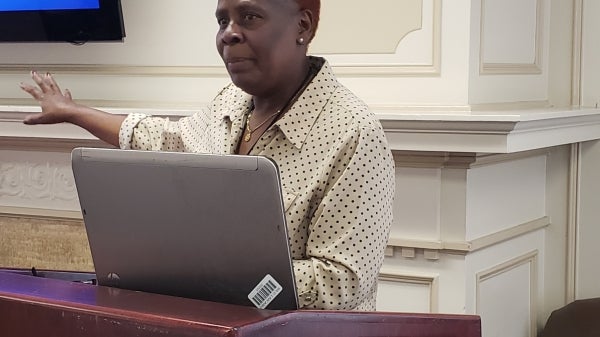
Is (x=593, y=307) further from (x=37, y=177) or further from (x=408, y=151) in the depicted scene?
(x=37, y=177)

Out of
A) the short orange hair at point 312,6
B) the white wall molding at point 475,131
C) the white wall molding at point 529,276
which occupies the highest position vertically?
the short orange hair at point 312,6

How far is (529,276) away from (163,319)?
66.5 inches

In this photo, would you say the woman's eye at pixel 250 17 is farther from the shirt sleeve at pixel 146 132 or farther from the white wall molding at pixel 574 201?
the white wall molding at pixel 574 201

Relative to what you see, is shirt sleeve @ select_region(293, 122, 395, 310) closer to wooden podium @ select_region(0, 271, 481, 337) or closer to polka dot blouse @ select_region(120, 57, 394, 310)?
polka dot blouse @ select_region(120, 57, 394, 310)

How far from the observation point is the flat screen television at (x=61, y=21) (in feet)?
7.27

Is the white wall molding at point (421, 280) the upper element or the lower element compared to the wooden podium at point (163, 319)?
lower

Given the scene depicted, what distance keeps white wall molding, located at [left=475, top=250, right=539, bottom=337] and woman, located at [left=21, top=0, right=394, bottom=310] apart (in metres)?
0.91

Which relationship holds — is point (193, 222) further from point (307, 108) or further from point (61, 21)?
point (61, 21)

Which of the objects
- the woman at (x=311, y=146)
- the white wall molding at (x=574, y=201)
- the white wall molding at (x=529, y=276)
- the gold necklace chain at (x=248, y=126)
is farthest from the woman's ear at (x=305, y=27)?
the white wall molding at (x=574, y=201)

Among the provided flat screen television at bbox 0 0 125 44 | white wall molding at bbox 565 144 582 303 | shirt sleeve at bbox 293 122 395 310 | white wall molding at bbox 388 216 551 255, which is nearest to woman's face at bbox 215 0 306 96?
shirt sleeve at bbox 293 122 395 310

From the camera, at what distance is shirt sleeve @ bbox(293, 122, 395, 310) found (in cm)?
96

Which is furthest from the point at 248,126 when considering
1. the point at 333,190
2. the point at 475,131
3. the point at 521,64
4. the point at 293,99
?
the point at 521,64

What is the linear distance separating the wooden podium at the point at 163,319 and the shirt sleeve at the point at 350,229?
19 centimetres

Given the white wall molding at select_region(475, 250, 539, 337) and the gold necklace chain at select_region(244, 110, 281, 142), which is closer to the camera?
the gold necklace chain at select_region(244, 110, 281, 142)
